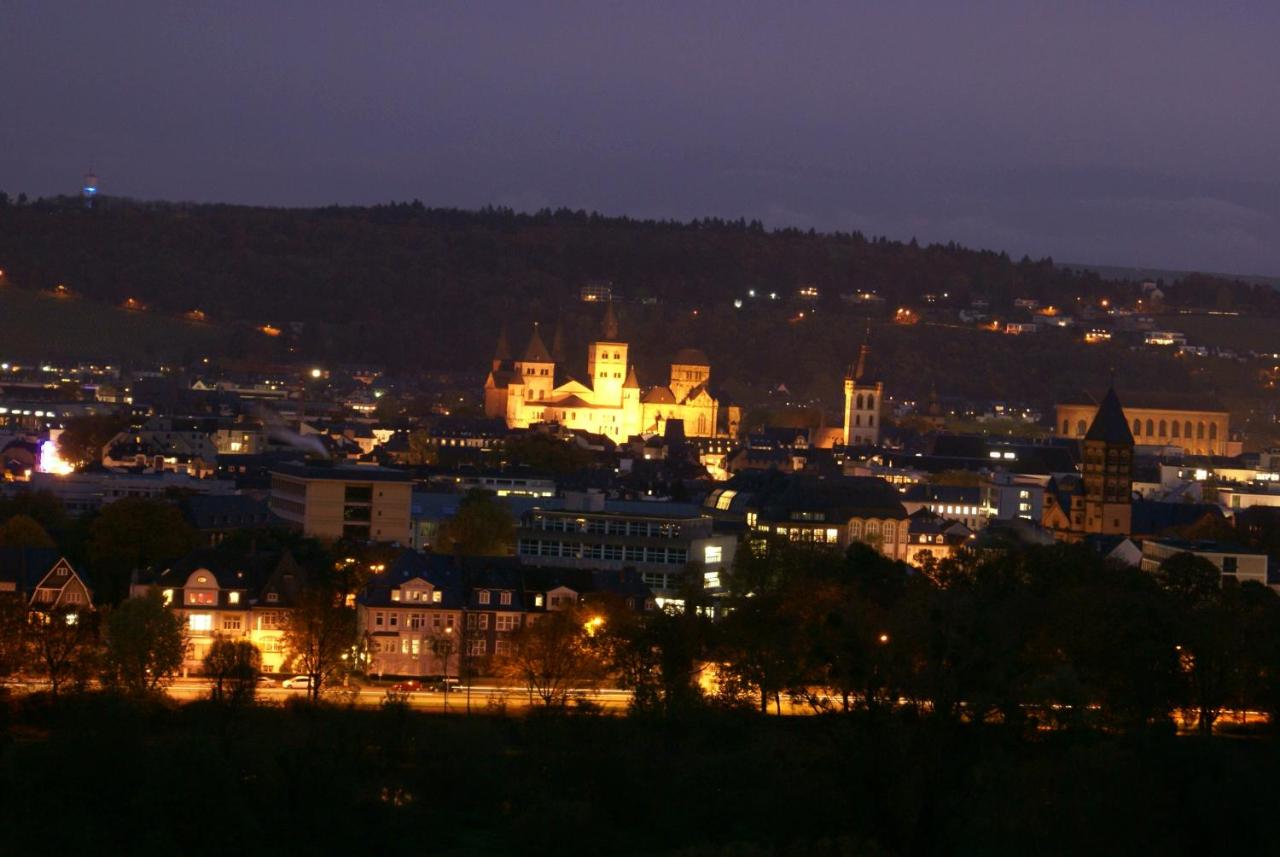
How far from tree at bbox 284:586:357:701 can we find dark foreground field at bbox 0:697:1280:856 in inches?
177

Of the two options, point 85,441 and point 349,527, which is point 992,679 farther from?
point 85,441

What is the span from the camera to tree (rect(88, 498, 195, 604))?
54906mm

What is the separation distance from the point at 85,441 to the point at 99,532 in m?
46.3

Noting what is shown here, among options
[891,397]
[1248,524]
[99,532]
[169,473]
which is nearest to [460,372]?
[891,397]

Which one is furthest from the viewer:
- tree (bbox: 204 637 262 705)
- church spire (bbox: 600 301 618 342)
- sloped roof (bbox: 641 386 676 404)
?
church spire (bbox: 600 301 618 342)

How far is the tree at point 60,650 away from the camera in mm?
45406

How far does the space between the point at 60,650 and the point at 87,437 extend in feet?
194

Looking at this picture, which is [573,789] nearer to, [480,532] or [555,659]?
[555,659]

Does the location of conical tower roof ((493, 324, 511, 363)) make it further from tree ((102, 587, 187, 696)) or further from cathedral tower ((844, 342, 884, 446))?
tree ((102, 587, 187, 696))

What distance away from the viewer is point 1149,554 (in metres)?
71.8

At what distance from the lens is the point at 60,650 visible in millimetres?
46625

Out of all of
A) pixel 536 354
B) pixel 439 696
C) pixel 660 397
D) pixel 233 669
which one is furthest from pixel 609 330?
pixel 233 669

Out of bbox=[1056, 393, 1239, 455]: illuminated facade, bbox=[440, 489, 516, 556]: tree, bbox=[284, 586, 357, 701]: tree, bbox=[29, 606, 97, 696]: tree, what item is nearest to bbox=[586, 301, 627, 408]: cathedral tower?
Result: bbox=[1056, 393, 1239, 455]: illuminated facade

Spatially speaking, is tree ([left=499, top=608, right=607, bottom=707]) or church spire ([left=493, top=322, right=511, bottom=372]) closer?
tree ([left=499, top=608, right=607, bottom=707])
